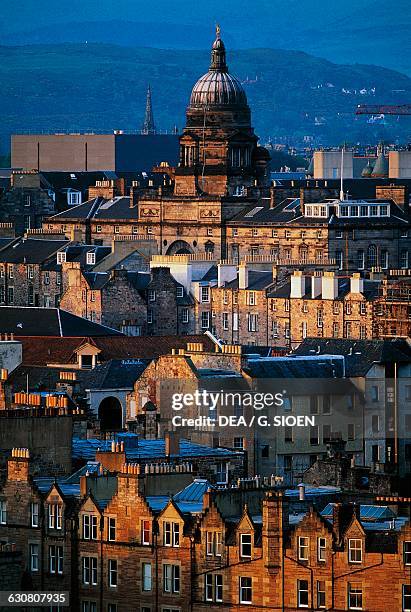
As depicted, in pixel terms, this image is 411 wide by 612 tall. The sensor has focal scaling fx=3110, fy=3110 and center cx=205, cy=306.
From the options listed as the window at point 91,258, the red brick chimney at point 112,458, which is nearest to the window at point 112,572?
the red brick chimney at point 112,458

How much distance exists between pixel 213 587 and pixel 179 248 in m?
111

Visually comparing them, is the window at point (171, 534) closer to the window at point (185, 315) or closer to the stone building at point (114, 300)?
the stone building at point (114, 300)

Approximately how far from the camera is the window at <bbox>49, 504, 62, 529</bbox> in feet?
226

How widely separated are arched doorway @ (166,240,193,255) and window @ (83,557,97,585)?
347 feet

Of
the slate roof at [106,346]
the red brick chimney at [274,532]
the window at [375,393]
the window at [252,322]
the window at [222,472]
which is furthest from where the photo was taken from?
the window at [252,322]

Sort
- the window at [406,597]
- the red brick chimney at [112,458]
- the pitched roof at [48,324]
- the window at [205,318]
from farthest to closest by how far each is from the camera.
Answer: the window at [205,318] < the pitched roof at [48,324] < the red brick chimney at [112,458] < the window at [406,597]

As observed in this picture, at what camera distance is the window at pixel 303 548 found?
210ft

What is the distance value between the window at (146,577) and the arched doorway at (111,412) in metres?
30.4

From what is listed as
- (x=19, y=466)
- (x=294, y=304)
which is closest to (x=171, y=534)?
(x=19, y=466)

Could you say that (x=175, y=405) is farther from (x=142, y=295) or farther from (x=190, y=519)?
(x=142, y=295)

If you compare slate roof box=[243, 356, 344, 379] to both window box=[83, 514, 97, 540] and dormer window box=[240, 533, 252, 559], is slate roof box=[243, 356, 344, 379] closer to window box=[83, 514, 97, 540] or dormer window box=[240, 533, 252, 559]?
window box=[83, 514, 97, 540]

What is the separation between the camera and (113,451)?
75.8 m

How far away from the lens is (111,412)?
102 metres

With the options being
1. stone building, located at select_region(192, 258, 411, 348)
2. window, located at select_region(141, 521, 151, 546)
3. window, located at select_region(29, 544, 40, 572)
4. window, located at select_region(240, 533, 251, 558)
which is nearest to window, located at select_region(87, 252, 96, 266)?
stone building, located at select_region(192, 258, 411, 348)
